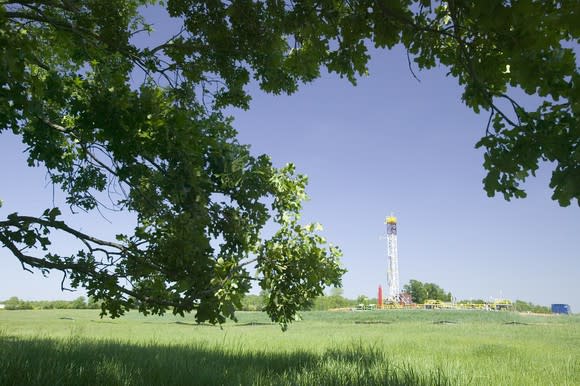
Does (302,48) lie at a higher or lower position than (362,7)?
higher

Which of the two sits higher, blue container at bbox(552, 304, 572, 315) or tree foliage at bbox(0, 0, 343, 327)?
tree foliage at bbox(0, 0, 343, 327)

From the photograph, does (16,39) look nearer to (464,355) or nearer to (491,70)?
(491,70)

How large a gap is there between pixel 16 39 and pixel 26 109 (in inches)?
33.9

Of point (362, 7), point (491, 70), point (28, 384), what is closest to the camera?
point (491, 70)

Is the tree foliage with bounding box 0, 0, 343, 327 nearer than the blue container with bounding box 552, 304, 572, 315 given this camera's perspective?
Yes

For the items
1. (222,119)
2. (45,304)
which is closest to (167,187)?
(222,119)

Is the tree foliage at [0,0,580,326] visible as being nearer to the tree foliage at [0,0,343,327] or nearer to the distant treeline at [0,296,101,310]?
the tree foliage at [0,0,343,327]

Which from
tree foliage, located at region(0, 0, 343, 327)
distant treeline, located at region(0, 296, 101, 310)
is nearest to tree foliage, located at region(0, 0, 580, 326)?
tree foliage, located at region(0, 0, 343, 327)

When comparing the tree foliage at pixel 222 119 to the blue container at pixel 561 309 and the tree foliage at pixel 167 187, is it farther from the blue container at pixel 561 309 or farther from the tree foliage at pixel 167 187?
the blue container at pixel 561 309

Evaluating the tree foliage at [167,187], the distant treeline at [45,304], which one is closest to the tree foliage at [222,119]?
the tree foliage at [167,187]

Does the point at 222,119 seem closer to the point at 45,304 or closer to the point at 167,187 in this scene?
the point at 167,187

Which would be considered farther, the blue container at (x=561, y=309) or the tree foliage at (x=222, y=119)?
the blue container at (x=561, y=309)

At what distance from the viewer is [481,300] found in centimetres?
8856

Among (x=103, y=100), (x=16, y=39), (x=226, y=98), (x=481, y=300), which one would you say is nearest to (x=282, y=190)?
(x=226, y=98)
